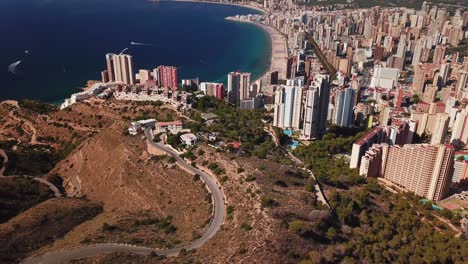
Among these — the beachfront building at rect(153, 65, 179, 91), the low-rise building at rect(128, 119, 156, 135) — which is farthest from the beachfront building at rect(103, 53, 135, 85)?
the low-rise building at rect(128, 119, 156, 135)

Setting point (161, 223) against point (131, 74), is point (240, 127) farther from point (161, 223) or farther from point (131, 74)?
point (131, 74)

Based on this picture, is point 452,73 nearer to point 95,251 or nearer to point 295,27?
point 295,27

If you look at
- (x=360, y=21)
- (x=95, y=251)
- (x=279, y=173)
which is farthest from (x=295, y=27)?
(x=95, y=251)

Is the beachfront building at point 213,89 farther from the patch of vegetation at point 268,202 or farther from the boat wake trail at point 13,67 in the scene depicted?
the boat wake trail at point 13,67

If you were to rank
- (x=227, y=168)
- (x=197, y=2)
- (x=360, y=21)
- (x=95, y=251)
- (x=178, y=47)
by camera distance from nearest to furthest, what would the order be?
(x=95, y=251), (x=227, y=168), (x=178, y=47), (x=360, y=21), (x=197, y=2)

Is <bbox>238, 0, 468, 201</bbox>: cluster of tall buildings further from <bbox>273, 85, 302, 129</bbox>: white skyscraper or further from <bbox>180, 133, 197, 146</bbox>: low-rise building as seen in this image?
<bbox>180, 133, 197, 146</bbox>: low-rise building

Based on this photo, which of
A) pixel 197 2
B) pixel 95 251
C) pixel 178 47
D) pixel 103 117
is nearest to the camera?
pixel 95 251
